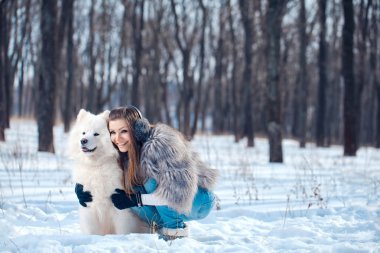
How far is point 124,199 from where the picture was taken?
3416 mm

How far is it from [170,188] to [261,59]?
988 inches

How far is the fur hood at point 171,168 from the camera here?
11.0ft

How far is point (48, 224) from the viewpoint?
14.4 feet

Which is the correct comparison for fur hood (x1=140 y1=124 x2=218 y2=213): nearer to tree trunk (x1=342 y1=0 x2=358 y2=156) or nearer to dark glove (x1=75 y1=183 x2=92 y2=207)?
dark glove (x1=75 y1=183 x2=92 y2=207)

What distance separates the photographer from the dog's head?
3.32 meters

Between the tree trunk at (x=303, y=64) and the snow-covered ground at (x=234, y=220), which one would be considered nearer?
the snow-covered ground at (x=234, y=220)

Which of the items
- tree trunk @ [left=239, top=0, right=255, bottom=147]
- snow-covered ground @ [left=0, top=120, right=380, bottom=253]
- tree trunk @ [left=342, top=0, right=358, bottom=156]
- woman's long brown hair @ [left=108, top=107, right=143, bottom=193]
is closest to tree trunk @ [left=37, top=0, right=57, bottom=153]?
snow-covered ground @ [left=0, top=120, right=380, bottom=253]

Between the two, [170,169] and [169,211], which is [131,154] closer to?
[170,169]

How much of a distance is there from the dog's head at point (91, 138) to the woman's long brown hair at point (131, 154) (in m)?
0.12

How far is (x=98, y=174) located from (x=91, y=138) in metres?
0.31

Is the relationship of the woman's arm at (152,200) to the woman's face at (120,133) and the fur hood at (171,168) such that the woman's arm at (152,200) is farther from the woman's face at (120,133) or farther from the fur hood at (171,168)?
the woman's face at (120,133)

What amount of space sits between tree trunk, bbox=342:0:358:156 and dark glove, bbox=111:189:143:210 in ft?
35.0

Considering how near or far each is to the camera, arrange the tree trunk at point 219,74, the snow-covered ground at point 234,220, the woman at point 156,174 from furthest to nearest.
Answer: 1. the tree trunk at point 219,74
2. the woman at point 156,174
3. the snow-covered ground at point 234,220

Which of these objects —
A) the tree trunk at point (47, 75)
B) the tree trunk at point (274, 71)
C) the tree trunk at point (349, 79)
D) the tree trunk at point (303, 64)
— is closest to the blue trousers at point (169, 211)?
the tree trunk at point (274, 71)
